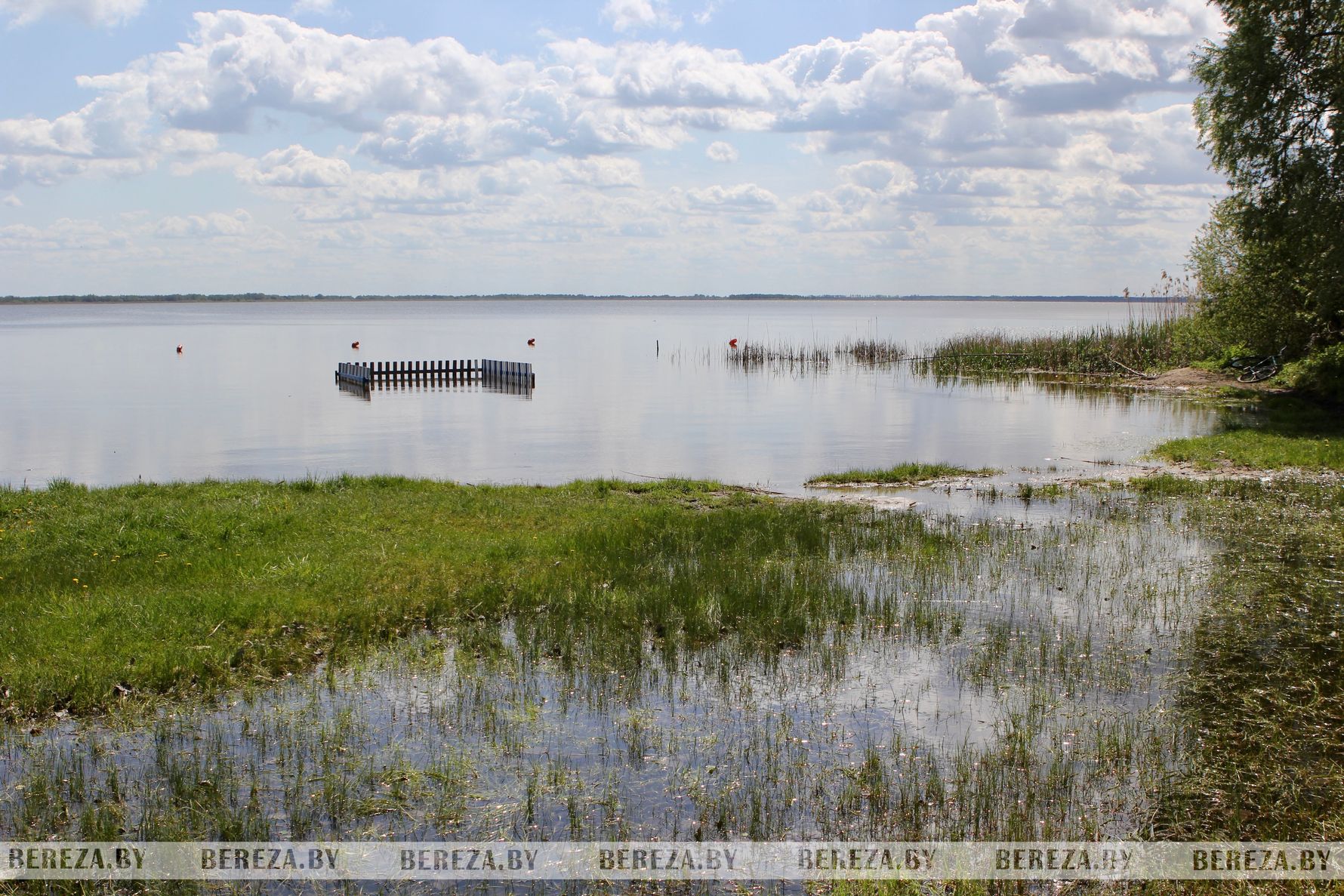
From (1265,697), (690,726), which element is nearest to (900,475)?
(1265,697)

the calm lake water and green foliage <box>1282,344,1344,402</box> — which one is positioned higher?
green foliage <box>1282,344,1344,402</box>

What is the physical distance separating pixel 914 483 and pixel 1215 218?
74.1 ft

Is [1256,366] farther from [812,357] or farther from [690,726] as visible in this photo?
[690,726]

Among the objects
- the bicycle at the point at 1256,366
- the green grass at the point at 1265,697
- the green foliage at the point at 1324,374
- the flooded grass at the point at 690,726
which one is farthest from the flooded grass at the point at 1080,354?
the flooded grass at the point at 690,726

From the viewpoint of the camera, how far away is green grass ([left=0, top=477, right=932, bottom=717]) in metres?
10.2

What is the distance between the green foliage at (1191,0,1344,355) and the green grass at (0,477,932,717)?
61.5 feet

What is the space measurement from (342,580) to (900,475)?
14.7 metres

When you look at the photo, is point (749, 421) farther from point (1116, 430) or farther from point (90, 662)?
point (90, 662)

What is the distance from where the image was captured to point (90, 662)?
9711 millimetres

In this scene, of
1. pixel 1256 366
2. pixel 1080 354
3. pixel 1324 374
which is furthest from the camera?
pixel 1080 354

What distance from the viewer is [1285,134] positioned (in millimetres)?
29547

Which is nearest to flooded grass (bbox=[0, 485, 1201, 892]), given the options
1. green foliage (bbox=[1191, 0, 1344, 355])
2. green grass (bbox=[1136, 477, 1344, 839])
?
green grass (bbox=[1136, 477, 1344, 839])

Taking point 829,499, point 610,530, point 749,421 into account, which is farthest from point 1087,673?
point 749,421

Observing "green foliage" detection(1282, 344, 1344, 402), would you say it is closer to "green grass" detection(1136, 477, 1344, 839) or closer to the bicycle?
the bicycle
